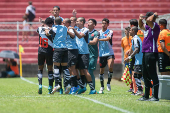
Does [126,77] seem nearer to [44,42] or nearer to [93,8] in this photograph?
[44,42]

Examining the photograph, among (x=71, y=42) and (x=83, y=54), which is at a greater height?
(x=71, y=42)

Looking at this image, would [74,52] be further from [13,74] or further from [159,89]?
[13,74]

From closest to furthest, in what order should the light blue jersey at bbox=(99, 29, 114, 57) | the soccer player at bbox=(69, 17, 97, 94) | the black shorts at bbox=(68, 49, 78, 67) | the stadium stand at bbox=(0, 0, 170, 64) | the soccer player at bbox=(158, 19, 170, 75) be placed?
1. the black shorts at bbox=(68, 49, 78, 67)
2. the soccer player at bbox=(69, 17, 97, 94)
3. the soccer player at bbox=(158, 19, 170, 75)
4. the light blue jersey at bbox=(99, 29, 114, 57)
5. the stadium stand at bbox=(0, 0, 170, 64)

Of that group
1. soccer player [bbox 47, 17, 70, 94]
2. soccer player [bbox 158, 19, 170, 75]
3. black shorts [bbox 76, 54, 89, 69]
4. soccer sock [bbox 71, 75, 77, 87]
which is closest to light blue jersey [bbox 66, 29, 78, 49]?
soccer player [bbox 47, 17, 70, 94]

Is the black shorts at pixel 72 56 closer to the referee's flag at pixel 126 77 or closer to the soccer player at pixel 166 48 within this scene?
the referee's flag at pixel 126 77

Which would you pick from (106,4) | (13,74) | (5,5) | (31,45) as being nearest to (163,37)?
(13,74)

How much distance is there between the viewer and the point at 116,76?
20.4m

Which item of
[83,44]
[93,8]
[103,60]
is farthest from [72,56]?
[93,8]

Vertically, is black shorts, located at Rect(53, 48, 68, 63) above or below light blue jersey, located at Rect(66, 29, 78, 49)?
below

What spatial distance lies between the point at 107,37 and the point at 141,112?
16.4 feet

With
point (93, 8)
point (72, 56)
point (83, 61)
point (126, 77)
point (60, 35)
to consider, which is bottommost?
point (126, 77)

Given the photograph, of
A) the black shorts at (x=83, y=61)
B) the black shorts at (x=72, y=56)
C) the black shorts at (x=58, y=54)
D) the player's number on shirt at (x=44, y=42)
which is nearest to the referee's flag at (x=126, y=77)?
the black shorts at (x=83, y=61)

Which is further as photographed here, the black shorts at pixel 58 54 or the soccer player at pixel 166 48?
the soccer player at pixel 166 48

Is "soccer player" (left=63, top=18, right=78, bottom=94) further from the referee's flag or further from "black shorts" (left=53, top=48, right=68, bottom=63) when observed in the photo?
the referee's flag
